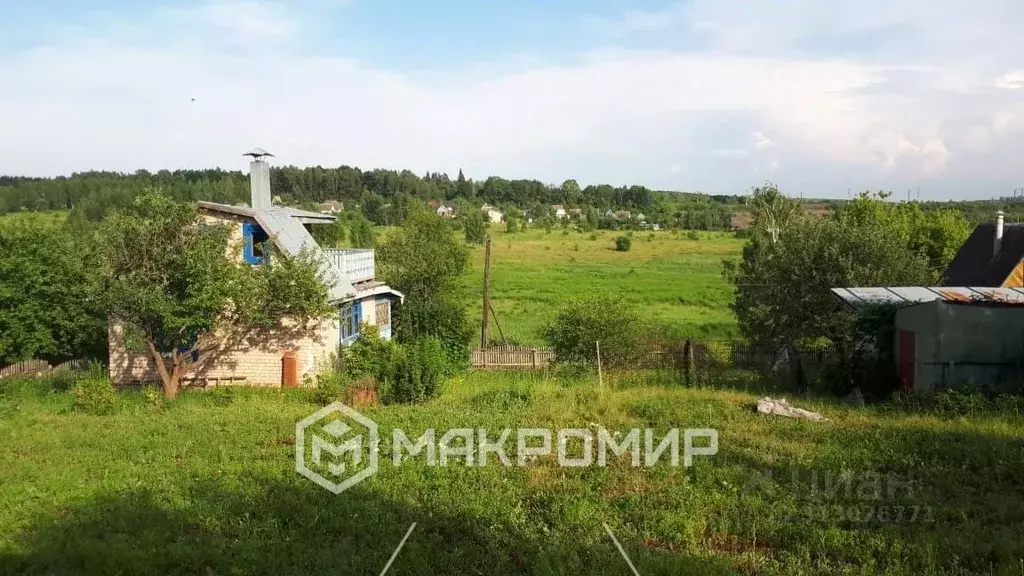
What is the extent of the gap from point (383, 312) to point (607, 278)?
27074 mm

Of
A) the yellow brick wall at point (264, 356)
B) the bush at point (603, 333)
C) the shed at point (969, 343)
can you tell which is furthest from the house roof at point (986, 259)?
the yellow brick wall at point (264, 356)

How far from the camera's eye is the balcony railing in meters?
A: 19.2

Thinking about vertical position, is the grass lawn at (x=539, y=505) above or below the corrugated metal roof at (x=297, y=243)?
below

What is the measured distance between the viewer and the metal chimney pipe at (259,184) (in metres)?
19.5

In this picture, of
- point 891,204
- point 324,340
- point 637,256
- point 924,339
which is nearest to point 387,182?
point 637,256

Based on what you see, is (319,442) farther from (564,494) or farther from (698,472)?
(698,472)

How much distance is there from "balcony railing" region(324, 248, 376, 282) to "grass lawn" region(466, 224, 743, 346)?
5.91m

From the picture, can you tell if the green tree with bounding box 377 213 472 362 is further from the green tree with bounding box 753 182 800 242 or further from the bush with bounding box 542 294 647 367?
the green tree with bounding box 753 182 800 242

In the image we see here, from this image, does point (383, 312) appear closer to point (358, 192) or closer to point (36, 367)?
point (36, 367)

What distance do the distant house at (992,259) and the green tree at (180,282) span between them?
19.7m

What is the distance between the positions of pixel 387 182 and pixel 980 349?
111m

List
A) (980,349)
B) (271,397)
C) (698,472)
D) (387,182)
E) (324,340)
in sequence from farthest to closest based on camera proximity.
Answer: (387,182) → (324,340) → (271,397) → (980,349) → (698,472)

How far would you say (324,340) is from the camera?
57.8ft

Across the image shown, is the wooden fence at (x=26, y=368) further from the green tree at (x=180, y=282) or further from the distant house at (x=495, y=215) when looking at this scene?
the distant house at (x=495, y=215)
